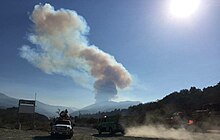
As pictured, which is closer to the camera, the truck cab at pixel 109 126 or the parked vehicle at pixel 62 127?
the parked vehicle at pixel 62 127

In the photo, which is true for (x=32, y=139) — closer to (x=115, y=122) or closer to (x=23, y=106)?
(x=115, y=122)

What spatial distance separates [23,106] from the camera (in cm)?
5347

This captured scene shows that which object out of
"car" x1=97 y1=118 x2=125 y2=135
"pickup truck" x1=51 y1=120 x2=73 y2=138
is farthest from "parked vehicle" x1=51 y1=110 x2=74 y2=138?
"car" x1=97 y1=118 x2=125 y2=135

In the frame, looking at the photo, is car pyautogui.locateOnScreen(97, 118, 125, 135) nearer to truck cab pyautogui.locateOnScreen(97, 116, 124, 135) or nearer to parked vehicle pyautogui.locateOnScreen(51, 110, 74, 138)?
truck cab pyautogui.locateOnScreen(97, 116, 124, 135)

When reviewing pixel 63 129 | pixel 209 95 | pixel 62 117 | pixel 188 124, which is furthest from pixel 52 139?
pixel 209 95

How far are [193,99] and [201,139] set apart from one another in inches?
3513

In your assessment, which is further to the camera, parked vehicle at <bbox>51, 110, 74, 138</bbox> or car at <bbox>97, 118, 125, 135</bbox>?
car at <bbox>97, 118, 125, 135</bbox>

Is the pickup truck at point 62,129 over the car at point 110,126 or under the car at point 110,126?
under

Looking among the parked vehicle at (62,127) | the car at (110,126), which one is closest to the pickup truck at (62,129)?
the parked vehicle at (62,127)

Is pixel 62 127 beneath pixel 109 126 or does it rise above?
beneath

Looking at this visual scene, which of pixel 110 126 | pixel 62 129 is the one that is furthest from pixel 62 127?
pixel 110 126

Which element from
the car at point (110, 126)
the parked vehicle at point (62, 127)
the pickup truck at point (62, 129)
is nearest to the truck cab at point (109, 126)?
the car at point (110, 126)

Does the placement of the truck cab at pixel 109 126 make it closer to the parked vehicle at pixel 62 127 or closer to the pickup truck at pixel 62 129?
the parked vehicle at pixel 62 127

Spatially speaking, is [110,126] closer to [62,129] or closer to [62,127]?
[62,127]
